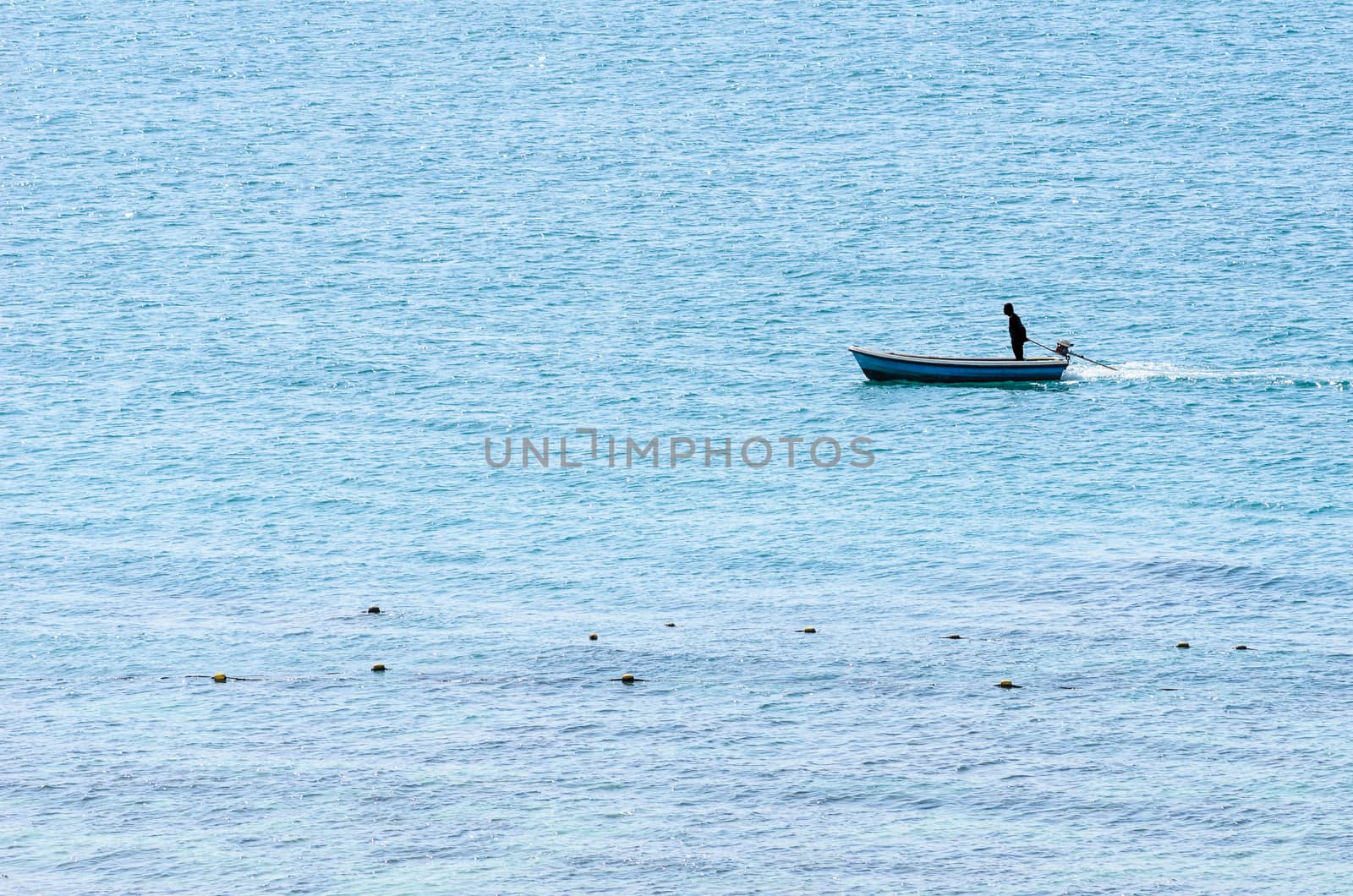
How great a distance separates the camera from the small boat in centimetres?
5841

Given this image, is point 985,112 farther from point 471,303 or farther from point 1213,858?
point 1213,858

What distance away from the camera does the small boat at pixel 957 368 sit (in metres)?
58.4

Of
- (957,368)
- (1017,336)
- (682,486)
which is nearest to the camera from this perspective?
(682,486)

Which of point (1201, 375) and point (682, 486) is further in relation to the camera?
point (1201, 375)

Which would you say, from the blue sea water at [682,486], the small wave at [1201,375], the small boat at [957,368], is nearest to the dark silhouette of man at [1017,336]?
the small boat at [957,368]

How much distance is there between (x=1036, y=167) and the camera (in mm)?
92062

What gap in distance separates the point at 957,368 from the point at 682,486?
41.6ft

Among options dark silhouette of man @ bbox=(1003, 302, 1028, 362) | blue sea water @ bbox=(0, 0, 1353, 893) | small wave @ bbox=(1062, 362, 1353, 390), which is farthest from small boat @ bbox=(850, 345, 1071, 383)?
small wave @ bbox=(1062, 362, 1353, 390)

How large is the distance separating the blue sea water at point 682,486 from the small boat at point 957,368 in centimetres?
49

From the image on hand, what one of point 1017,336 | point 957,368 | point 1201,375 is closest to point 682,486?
point 957,368

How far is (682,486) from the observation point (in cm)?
5006

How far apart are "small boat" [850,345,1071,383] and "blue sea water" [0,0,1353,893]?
488mm

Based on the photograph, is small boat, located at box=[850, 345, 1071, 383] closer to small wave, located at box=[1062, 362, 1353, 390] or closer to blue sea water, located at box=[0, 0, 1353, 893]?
blue sea water, located at box=[0, 0, 1353, 893]

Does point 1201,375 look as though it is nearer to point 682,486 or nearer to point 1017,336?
point 1017,336
